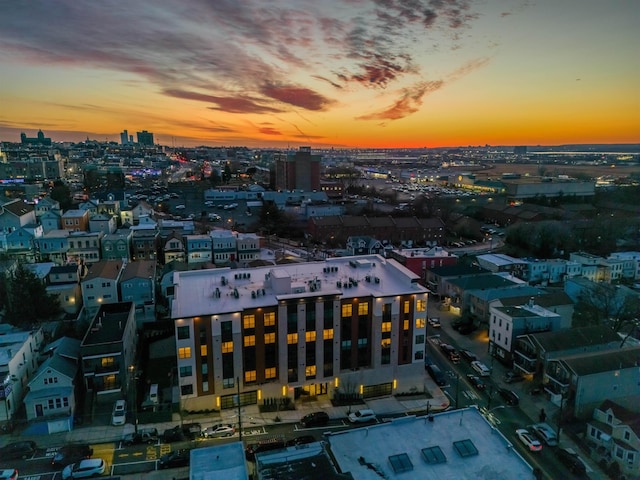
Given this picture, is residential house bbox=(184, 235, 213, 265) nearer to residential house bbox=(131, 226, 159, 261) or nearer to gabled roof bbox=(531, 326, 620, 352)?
residential house bbox=(131, 226, 159, 261)

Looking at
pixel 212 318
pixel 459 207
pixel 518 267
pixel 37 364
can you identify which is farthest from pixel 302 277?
pixel 459 207

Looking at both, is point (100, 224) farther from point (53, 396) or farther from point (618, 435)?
point (618, 435)

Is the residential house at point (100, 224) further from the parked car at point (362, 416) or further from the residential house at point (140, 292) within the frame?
the parked car at point (362, 416)

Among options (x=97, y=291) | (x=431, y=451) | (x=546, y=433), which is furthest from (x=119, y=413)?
(x=546, y=433)

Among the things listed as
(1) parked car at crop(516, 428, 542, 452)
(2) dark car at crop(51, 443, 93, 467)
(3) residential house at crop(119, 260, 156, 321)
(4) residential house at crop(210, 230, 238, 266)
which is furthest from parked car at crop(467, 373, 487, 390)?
(4) residential house at crop(210, 230, 238, 266)

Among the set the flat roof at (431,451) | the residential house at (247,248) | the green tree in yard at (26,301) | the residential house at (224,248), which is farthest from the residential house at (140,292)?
the flat roof at (431,451)

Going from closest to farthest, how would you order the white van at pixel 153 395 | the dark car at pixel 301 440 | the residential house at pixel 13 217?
1. the dark car at pixel 301 440
2. the white van at pixel 153 395
3. the residential house at pixel 13 217

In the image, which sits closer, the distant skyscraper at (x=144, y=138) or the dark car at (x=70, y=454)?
the dark car at (x=70, y=454)
